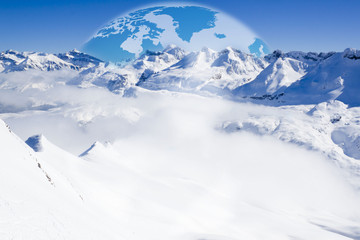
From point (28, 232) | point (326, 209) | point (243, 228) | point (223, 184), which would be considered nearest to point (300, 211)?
point (326, 209)

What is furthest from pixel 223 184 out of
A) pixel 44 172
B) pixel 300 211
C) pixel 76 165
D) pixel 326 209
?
pixel 44 172

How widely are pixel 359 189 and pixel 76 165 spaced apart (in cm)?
17481

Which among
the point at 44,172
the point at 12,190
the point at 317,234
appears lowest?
the point at 12,190

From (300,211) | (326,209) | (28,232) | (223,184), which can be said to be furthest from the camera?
(223,184)

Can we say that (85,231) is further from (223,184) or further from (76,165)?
(223,184)

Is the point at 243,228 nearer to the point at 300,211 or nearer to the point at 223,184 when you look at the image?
the point at 300,211

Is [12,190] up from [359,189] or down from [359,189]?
down

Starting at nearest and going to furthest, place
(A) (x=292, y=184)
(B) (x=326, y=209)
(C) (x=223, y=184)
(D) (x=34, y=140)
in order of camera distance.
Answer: (D) (x=34, y=140)
(B) (x=326, y=209)
(C) (x=223, y=184)
(A) (x=292, y=184)

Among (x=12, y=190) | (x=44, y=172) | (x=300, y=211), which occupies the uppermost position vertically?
(x=300, y=211)

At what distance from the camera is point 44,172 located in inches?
1299

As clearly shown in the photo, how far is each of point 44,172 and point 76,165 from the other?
31.1 meters

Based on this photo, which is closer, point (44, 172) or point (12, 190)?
point (12, 190)

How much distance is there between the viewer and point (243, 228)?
62.8m

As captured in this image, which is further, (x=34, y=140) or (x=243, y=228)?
(x=34, y=140)
